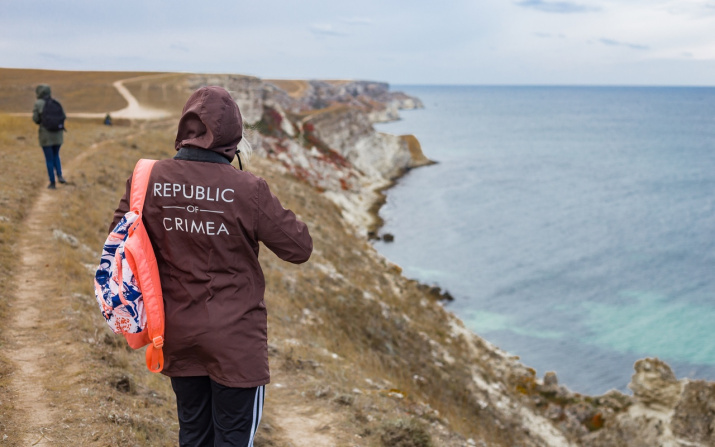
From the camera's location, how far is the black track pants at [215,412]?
11.5 feet

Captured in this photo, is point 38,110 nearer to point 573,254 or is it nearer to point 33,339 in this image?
point 33,339

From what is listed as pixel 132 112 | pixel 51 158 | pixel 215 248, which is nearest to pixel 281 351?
pixel 215 248

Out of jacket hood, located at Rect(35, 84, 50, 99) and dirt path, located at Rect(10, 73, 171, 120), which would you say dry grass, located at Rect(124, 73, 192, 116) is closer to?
dirt path, located at Rect(10, 73, 171, 120)

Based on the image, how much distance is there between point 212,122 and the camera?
11.2 ft

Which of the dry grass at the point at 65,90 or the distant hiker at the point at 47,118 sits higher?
the dry grass at the point at 65,90

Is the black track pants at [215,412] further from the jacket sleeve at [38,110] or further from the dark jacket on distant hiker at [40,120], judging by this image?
the jacket sleeve at [38,110]

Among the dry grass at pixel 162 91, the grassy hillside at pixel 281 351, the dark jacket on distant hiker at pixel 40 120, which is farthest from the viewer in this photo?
the dry grass at pixel 162 91

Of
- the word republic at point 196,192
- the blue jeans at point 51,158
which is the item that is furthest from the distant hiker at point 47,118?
the word republic at point 196,192

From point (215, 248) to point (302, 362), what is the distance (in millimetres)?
6910

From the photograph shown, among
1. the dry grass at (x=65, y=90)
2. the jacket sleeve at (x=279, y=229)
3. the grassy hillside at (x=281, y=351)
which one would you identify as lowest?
the grassy hillside at (x=281, y=351)

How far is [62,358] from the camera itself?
276 inches

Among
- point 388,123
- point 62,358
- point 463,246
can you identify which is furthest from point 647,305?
point 388,123

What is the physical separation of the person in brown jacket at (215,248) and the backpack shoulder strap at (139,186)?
44 millimetres

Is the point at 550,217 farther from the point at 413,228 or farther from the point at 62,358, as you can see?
the point at 62,358
